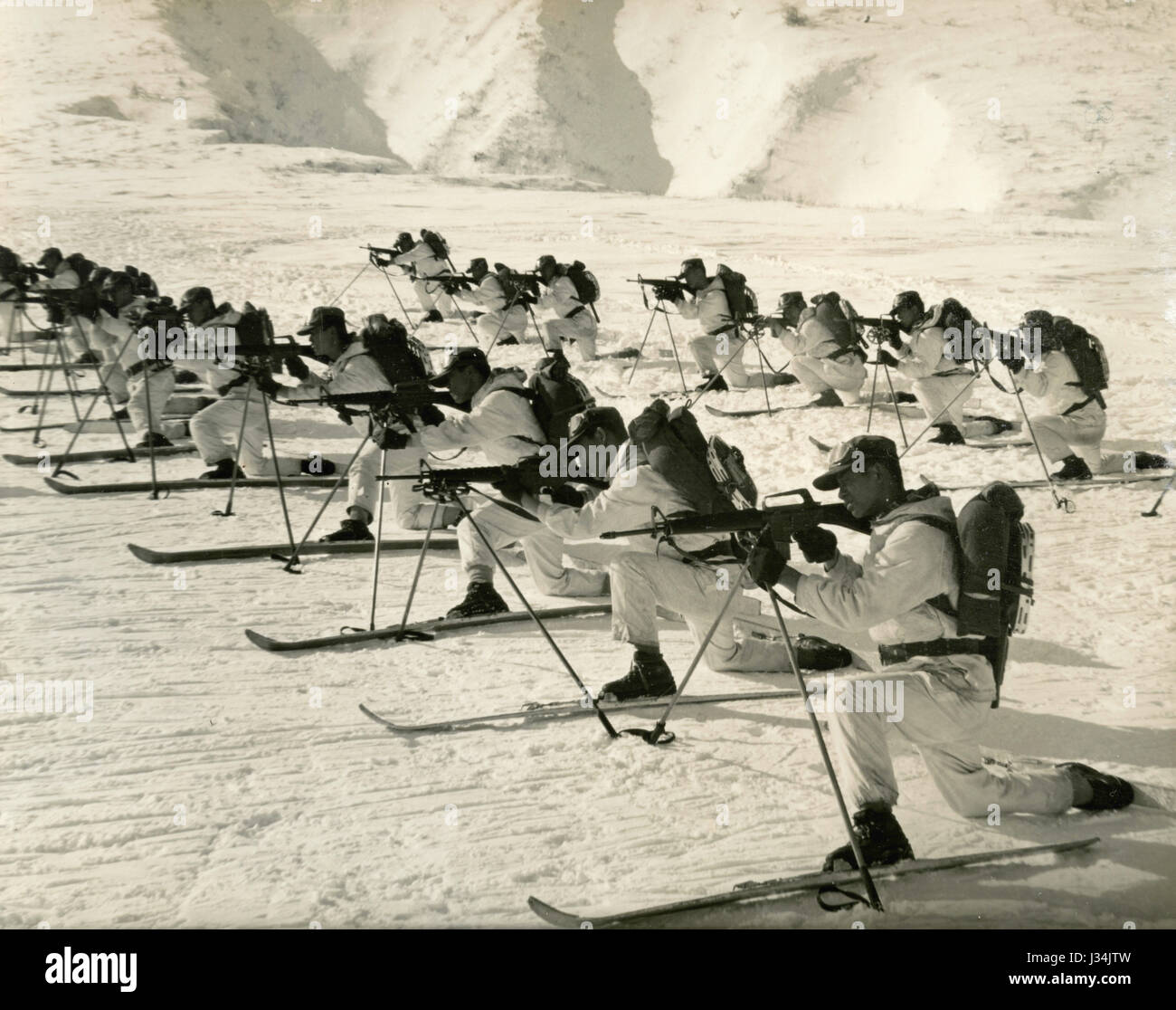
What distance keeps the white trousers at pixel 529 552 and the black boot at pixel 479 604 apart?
2.1 inches

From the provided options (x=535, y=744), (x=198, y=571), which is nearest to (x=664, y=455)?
(x=535, y=744)

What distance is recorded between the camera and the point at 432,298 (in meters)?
15.2

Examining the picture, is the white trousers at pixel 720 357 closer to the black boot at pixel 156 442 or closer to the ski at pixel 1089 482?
the ski at pixel 1089 482

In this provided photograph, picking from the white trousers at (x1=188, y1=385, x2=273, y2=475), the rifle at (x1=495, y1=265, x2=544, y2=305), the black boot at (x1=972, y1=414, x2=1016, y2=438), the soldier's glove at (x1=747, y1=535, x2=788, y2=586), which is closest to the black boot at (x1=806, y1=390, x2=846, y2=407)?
the black boot at (x1=972, y1=414, x2=1016, y2=438)

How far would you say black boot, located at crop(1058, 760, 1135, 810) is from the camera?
3.45 meters

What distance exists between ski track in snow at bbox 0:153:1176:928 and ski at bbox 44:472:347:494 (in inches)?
3.7

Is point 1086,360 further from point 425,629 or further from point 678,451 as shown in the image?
point 425,629

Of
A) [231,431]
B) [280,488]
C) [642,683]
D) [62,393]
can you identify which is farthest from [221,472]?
[642,683]

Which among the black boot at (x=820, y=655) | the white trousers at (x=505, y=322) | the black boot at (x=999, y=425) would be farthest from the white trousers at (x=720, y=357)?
the black boot at (x=820, y=655)

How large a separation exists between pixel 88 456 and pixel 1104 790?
25.5ft

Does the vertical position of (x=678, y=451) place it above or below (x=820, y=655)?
above

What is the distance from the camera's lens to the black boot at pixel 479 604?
5352mm
